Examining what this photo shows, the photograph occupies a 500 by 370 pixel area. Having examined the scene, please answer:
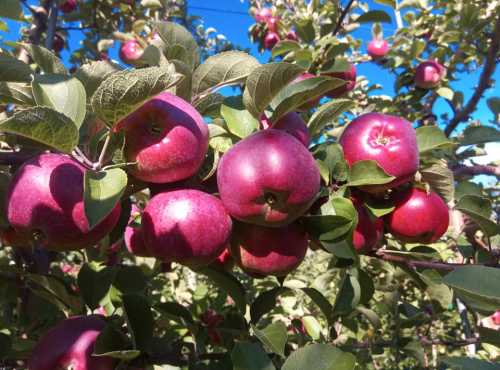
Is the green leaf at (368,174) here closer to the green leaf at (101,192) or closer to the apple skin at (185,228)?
the apple skin at (185,228)

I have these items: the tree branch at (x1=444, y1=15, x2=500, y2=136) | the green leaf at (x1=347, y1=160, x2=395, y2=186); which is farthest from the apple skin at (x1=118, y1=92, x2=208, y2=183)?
the tree branch at (x1=444, y1=15, x2=500, y2=136)

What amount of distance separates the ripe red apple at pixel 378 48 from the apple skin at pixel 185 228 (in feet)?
10.4

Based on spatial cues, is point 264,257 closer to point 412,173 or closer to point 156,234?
point 156,234

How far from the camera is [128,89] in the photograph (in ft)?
2.18

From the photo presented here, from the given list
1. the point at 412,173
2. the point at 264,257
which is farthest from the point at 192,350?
the point at 412,173

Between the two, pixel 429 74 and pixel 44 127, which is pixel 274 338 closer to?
pixel 44 127

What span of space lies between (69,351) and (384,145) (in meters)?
0.82

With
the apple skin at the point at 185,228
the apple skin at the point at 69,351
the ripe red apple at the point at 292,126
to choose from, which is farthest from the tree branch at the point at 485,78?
the apple skin at the point at 69,351

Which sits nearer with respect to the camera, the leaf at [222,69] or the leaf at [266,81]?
the leaf at [266,81]

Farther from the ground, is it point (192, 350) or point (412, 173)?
point (412, 173)

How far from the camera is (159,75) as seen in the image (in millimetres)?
646

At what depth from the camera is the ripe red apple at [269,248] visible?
0.84 meters

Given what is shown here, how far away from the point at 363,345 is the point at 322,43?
117cm

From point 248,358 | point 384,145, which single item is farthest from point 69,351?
point 384,145
